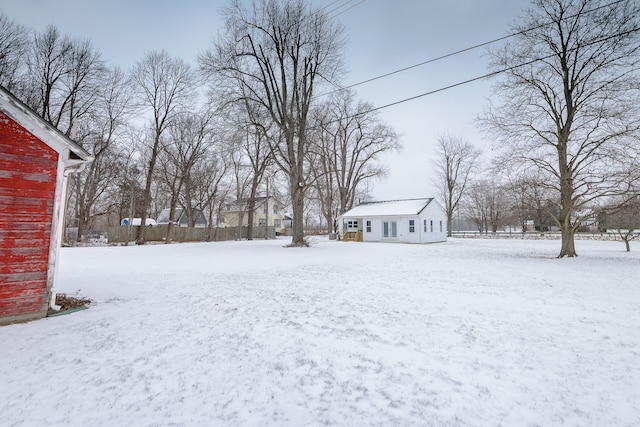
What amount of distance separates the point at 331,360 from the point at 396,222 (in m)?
24.1

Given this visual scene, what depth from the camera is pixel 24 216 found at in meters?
4.53

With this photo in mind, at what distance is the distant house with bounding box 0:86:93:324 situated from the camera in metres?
4.38

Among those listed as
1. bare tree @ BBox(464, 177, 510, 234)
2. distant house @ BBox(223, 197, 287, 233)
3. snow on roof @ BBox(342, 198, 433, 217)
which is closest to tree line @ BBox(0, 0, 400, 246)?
snow on roof @ BBox(342, 198, 433, 217)

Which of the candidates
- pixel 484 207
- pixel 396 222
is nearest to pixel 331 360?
pixel 396 222

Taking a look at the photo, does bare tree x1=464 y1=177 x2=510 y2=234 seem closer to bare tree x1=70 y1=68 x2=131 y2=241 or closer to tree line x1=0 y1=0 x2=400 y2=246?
tree line x1=0 y1=0 x2=400 y2=246

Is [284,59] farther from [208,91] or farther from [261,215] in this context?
[261,215]

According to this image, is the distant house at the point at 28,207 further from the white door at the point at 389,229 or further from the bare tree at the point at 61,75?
the white door at the point at 389,229

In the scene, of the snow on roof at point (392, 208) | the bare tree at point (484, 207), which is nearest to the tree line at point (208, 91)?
the snow on roof at point (392, 208)

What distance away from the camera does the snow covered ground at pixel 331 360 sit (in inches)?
91.3

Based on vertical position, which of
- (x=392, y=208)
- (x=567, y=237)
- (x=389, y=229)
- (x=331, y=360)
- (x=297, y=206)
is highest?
(x=392, y=208)

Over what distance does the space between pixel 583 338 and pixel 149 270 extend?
1077cm

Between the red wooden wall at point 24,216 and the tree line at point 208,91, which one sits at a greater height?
the tree line at point 208,91

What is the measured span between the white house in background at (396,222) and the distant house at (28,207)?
23750 mm

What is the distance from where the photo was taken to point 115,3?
A: 11.2 metres
